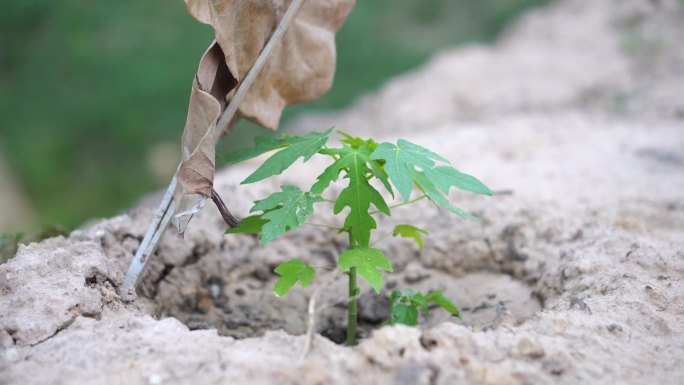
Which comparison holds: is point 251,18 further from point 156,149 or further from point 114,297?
point 156,149

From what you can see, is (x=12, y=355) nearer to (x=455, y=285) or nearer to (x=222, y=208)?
(x=222, y=208)

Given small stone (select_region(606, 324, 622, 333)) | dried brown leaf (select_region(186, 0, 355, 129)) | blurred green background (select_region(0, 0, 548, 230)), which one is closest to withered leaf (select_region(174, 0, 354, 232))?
dried brown leaf (select_region(186, 0, 355, 129))

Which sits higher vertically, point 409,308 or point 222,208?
point 222,208

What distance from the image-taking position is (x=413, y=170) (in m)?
1.41

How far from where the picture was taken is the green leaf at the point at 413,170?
1374mm

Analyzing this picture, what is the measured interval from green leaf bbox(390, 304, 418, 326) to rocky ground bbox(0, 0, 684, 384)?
12cm

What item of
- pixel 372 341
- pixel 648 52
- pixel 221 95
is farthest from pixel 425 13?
pixel 372 341

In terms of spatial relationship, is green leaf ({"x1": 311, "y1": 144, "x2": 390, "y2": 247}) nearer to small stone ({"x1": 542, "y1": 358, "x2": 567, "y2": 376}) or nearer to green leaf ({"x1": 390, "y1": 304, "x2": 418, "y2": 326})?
green leaf ({"x1": 390, "y1": 304, "x2": 418, "y2": 326})

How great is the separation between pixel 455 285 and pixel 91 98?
3785 mm

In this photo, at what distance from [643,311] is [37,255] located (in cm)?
143

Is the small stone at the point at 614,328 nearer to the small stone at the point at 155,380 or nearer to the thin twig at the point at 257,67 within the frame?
the small stone at the point at 155,380

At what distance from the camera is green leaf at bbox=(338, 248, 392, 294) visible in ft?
4.54

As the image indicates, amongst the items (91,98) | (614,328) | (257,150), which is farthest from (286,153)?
(91,98)

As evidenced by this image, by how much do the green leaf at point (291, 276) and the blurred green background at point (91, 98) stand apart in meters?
3.59
